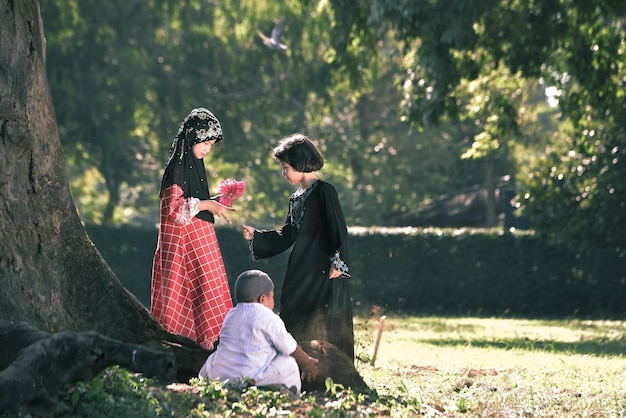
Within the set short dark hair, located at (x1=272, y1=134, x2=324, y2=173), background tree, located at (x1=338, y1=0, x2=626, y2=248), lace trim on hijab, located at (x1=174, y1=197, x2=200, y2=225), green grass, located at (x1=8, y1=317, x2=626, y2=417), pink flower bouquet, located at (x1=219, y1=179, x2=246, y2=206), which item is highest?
background tree, located at (x1=338, y1=0, x2=626, y2=248)

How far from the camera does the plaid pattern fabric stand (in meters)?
10.5

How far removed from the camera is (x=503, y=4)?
2111 centimetres

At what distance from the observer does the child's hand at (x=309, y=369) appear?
28.8 feet

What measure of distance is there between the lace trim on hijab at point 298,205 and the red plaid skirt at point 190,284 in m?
0.98

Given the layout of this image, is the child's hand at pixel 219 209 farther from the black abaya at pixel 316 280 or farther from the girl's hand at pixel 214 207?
the black abaya at pixel 316 280

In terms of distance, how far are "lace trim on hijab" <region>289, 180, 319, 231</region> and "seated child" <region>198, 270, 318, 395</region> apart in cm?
135

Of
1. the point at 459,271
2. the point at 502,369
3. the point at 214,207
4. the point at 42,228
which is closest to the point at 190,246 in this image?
the point at 214,207

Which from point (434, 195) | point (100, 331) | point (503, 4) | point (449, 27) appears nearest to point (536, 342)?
point (449, 27)

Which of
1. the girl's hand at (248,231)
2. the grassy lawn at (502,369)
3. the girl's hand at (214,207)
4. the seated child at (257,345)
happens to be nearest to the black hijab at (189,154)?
the girl's hand at (214,207)

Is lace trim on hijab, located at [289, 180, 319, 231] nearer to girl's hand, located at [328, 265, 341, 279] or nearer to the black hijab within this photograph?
girl's hand, located at [328, 265, 341, 279]

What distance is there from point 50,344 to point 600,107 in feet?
54.2

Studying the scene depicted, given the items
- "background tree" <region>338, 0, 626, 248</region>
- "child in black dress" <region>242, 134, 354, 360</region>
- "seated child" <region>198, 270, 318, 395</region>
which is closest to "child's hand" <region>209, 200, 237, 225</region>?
"child in black dress" <region>242, 134, 354, 360</region>

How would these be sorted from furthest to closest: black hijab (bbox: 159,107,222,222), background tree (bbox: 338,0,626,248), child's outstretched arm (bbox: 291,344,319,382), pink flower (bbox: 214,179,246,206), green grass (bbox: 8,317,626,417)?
background tree (bbox: 338,0,626,248), pink flower (bbox: 214,179,246,206), black hijab (bbox: 159,107,222,222), child's outstretched arm (bbox: 291,344,319,382), green grass (bbox: 8,317,626,417)

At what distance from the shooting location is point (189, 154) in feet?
34.0
